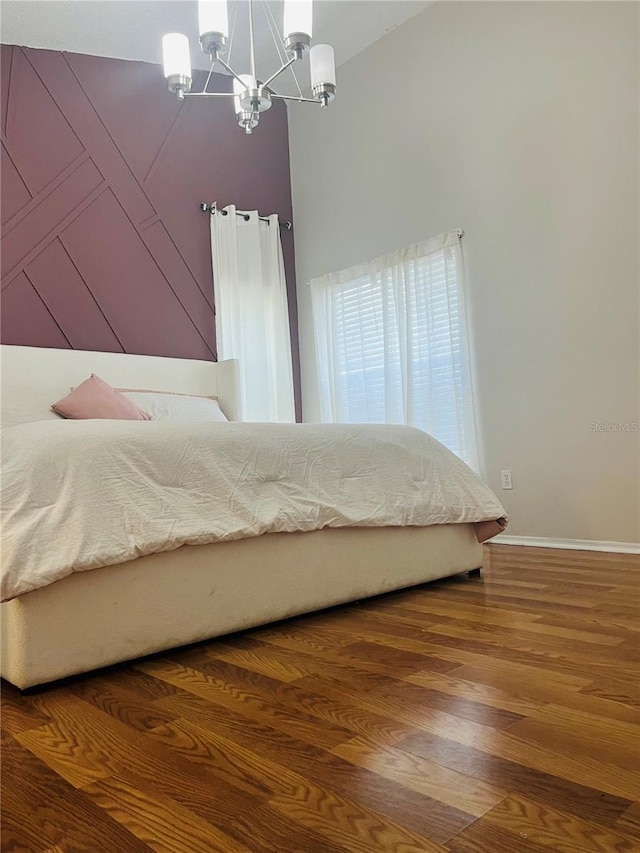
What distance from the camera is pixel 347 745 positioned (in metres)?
1.17

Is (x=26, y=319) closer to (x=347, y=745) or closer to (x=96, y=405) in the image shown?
(x=96, y=405)

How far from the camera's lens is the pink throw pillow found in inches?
129

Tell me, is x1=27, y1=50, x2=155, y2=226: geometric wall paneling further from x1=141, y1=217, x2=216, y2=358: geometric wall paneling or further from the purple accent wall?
x1=141, y1=217, x2=216, y2=358: geometric wall paneling

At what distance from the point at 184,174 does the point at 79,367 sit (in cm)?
160

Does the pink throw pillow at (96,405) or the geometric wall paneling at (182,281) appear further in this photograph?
the geometric wall paneling at (182,281)

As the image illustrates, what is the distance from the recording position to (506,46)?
3604mm

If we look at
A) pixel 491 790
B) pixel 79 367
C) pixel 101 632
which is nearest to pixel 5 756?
pixel 101 632

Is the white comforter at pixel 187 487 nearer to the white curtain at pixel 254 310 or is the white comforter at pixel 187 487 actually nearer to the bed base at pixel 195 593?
the bed base at pixel 195 593

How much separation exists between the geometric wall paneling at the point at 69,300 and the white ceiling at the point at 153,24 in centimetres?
116

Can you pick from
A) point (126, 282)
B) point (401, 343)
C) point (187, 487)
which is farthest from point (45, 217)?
point (187, 487)

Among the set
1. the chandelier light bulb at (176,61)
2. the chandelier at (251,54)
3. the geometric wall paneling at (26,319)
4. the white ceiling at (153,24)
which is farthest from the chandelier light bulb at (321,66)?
the geometric wall paneling at (26,319)

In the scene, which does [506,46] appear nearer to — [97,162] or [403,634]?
[97,162]

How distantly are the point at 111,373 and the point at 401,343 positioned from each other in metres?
1.73

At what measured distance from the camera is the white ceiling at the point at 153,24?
11.9 ft
